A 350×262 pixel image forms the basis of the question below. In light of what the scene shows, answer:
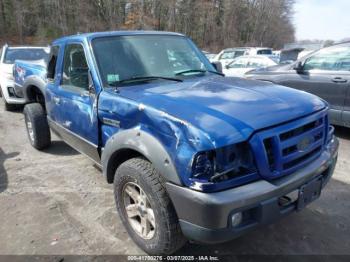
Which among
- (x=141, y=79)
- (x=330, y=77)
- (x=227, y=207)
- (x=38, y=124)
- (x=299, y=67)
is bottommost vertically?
(x=38, y=124)

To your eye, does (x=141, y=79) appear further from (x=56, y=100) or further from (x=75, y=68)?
(x=56, y=100)

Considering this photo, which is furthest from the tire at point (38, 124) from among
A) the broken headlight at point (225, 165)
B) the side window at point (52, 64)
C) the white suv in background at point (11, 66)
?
the broken headlight at point (225, 165)

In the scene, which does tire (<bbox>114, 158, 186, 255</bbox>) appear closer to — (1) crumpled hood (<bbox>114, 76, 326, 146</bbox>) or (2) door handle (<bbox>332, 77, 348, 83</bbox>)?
(1) crumpled hood (<bbox>114, 76, 326, 146</bbox>)

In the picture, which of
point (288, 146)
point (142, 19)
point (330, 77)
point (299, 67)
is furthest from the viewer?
point (142, 19)

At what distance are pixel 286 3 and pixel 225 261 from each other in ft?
231

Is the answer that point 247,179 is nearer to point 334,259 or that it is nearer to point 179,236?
point 179,236

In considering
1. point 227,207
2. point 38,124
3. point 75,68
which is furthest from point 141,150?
point 38,124

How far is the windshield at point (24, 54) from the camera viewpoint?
888 centimetres

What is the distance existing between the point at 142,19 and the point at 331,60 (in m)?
35.8

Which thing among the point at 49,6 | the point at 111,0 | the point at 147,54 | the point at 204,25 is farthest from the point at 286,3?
the point at 147,54

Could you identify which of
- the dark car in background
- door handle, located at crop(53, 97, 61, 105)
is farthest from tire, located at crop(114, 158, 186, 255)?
the dark car in background

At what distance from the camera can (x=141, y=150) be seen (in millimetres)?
2451

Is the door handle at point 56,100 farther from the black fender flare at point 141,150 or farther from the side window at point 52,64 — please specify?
the black fender flare at point 141,150

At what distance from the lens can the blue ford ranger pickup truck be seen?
83.2 inches
